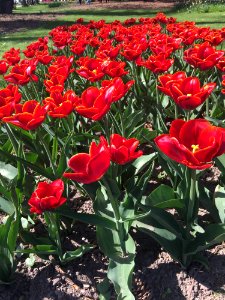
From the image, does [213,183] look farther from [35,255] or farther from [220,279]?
[35,255]

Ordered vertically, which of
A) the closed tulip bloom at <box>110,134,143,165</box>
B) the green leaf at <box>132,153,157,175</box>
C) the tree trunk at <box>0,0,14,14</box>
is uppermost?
the closed tulip bloom at <box>110,134,143,165</box>

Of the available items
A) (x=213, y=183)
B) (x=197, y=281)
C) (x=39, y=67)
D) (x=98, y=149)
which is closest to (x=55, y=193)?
(x=98, y=149)

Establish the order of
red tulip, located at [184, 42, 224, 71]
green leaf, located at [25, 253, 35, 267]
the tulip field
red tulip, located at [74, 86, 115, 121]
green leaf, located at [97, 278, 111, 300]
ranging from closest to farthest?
1. the tulip field
2. red tulip, located at [74, 86, 115, 121]
3. green leaf, located at [97, 278, 111, 300]
4. green leaf, located at [25, 253, 35, 267]
5. red tulip, located at [184, 42, 224, 71]

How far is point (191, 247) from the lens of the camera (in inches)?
76.4

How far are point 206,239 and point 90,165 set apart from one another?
31.4 inches

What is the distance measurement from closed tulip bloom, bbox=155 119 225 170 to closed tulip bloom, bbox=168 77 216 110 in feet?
1.11

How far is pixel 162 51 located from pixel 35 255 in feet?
6.08

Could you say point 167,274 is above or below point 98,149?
below

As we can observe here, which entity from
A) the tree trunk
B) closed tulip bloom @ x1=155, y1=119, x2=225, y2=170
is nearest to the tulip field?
closed tulip bloom @ x1=155, y1=119, x2=225, y2=170

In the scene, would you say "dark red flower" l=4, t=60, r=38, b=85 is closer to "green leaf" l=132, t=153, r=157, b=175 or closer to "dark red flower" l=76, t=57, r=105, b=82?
"dark red flower" l=76, t=57, r=105, b=82

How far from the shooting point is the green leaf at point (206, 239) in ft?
5.98

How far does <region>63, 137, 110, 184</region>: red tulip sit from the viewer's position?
143 centimetres

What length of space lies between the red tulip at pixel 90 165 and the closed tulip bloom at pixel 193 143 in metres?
0.21

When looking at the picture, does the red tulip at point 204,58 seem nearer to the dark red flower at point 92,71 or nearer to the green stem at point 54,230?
the dark red flower at point 92,71
